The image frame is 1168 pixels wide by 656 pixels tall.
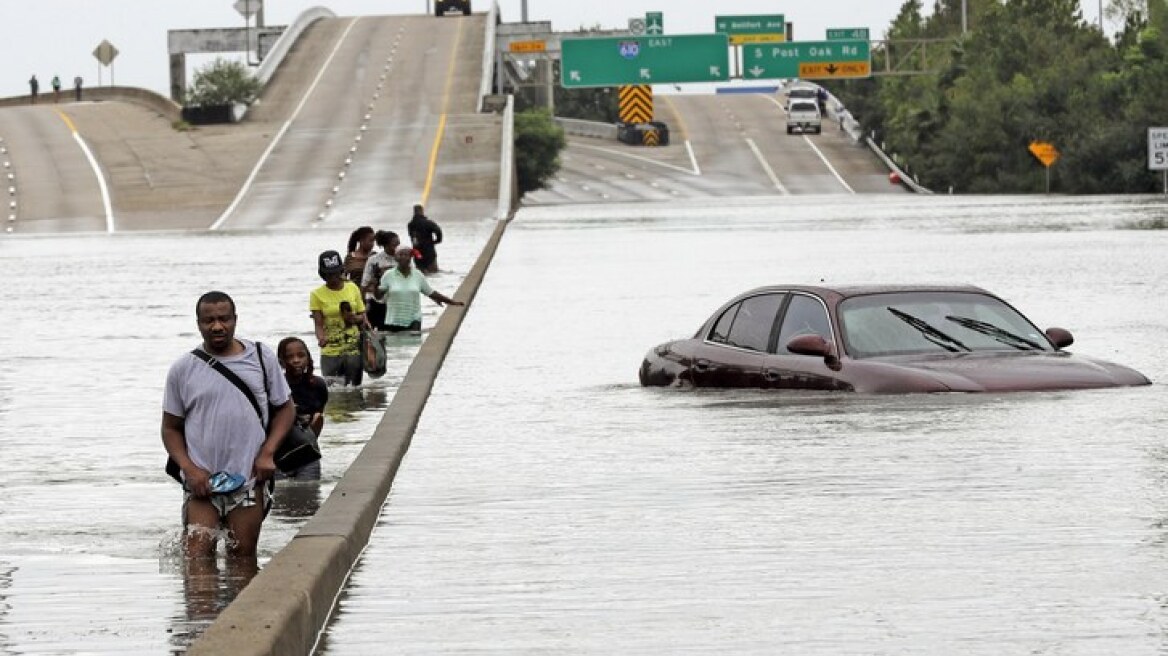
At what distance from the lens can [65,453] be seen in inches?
715

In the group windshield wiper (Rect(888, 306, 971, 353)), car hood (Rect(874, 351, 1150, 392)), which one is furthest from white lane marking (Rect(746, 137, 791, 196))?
car hood (Rect(874, 351, 1150, 392))

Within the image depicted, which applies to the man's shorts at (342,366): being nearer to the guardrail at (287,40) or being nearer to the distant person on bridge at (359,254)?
the distant person on bridge at (359,254)

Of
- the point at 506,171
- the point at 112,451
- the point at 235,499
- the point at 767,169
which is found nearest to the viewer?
the point at 235,499

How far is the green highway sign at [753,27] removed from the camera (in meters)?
127

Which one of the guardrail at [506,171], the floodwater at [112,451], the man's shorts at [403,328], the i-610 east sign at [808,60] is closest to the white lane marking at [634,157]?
the i-610 east sign at [808,60]

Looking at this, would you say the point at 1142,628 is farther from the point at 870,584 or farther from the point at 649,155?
the point at 649,155

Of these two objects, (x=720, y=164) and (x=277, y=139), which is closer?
(x=277, y=139)

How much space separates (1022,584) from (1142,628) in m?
1.16

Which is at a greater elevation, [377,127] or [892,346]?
[377,127]

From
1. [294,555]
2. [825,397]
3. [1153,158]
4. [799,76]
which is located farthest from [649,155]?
[294,555]

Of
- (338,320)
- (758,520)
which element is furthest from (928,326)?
(758,520)

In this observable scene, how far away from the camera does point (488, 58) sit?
12025cm

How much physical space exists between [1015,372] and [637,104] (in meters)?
123

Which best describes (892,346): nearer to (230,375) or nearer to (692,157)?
(230,375)
